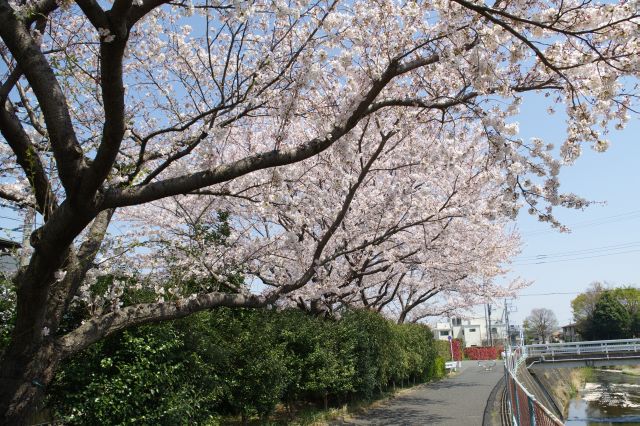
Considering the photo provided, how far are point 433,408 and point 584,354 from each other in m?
25.6

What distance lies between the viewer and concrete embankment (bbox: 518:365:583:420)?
24.5m

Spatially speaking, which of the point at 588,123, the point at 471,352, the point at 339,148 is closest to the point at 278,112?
the point at 339,148

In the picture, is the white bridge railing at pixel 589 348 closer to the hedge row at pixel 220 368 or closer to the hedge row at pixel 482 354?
the hedge row at pixel 482 354

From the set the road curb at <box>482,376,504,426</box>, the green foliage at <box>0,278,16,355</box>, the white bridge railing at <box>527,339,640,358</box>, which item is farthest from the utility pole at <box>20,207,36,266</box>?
the white bridge railing at <box>527,339,640,358</box>

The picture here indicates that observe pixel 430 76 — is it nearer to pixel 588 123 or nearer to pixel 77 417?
pixel 588 123

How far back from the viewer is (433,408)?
13.8 metres

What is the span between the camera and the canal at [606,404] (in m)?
24.3

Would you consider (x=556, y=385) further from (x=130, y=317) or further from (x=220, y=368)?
(x=130, y=317)

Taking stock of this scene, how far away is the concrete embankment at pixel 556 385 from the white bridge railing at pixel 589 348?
126 cm

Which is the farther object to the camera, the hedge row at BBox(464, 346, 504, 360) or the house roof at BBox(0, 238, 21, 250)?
the hedge row at BBox(464, 346, 504, 360)

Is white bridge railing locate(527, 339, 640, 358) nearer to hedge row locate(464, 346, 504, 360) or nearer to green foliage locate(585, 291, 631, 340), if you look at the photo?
hedge row locate(464, 346, 504, 360)

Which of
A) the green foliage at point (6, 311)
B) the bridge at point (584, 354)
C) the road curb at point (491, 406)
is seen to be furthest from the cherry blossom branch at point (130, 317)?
the bridge at point (584, 354)

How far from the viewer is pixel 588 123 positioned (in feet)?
16.8

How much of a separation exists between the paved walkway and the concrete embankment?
687 cm
